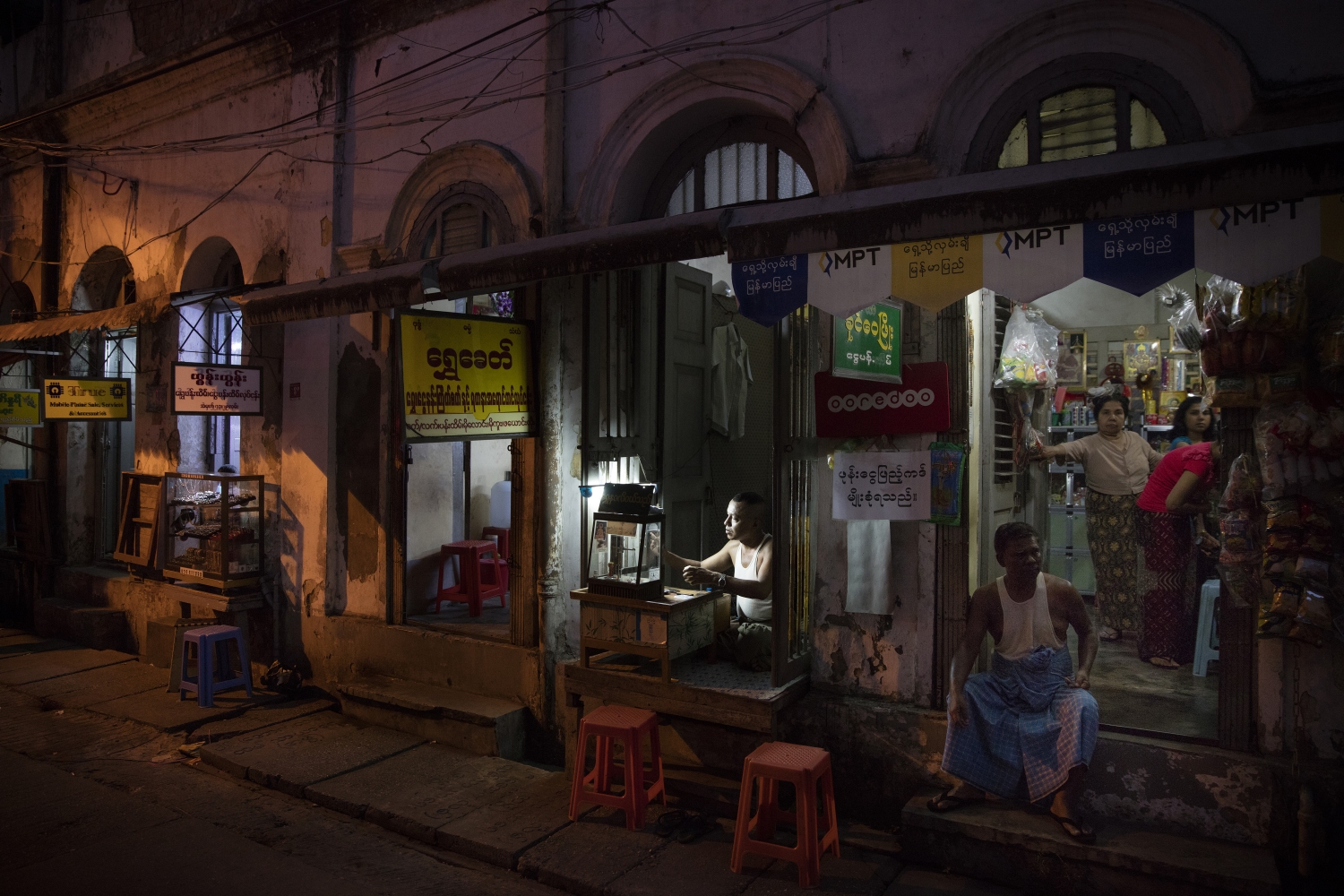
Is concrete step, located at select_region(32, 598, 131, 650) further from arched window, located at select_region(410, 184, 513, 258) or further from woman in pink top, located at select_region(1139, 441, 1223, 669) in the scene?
woman in pink top, located at select_region(1139, 441, 1223, 669)

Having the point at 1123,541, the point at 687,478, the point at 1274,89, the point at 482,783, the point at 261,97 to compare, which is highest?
the point at 261,97

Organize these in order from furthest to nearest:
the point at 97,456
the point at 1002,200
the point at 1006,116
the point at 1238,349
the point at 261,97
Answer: the point at 97,456 → the point at 261,97 → the point at 1006,116 → the point at 1238,349 → the point at 1002,200

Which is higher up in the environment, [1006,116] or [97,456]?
[1006,116]

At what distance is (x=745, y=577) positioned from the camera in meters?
6.39

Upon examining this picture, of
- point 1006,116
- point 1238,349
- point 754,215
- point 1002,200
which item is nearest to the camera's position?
point 1002,200

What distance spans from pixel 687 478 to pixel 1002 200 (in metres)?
4.14

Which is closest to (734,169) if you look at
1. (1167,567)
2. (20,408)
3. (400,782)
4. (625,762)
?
(625,762)

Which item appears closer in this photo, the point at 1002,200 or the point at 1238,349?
the point at 1002,200

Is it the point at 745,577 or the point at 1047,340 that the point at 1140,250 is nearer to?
the point at 1047,340

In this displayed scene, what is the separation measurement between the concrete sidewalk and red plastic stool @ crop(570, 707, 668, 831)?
0.16 m

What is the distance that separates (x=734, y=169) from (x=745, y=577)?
316 centimetres

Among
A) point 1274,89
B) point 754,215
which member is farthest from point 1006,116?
point 754,215

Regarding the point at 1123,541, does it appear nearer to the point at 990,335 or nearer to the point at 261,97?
the point at 990,335

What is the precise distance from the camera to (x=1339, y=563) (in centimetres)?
434
